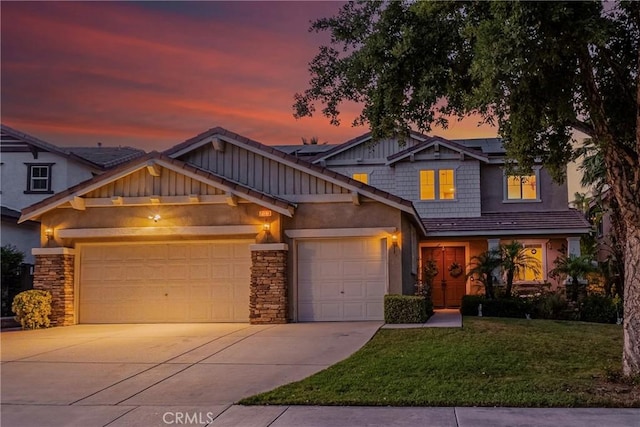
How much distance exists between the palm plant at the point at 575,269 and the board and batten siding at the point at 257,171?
8.21 metres

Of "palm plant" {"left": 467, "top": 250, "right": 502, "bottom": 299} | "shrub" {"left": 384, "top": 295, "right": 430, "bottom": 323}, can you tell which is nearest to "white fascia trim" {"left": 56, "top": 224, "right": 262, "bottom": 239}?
"shrub" {"left": 384, "top": 295, "right": 430, "bottom": 323}

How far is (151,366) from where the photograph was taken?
10.8m

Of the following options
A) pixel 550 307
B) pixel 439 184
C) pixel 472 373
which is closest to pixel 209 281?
pixel 472 373

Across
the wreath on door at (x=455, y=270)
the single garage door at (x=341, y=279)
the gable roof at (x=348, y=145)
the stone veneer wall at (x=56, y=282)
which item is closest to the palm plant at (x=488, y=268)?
the wreath on door at (x=455, y=270)

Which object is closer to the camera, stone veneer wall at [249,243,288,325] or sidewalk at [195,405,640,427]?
sidewalk at [195,405,640,427]

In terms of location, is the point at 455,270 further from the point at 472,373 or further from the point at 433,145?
the point at 472,373

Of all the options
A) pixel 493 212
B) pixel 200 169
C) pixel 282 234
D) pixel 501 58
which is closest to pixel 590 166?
pixel 493 212

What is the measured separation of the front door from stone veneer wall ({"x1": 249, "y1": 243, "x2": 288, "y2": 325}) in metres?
8.90

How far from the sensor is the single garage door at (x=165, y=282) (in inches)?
667

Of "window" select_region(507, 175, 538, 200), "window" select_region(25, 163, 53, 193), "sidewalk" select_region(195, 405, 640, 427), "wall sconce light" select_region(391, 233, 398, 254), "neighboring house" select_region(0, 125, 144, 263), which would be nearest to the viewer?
"sidewalk" select_region(195, 405, 640, 427)

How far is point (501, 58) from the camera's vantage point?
8008mm

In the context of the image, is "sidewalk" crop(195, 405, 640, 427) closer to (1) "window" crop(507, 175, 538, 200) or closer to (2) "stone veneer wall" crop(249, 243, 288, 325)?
(2) "stone veneer wall" crop(249, 243, 288, 325)

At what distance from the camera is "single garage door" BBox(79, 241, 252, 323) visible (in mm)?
16938

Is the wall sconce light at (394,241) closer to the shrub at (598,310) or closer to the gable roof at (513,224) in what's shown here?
the gable roof at (513,224)
